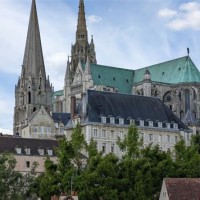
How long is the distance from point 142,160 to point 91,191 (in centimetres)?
957

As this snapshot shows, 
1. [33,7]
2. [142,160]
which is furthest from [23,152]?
[33,7]

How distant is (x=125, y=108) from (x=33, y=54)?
60.5 meters

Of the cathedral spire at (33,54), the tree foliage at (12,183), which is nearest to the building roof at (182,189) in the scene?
the tree foliage at (12,183)

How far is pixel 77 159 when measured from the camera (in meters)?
94.9

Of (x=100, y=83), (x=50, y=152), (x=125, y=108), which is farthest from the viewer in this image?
(x=100, y=83)

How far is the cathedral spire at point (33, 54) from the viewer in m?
187

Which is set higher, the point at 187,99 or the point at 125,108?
the point at 187,99

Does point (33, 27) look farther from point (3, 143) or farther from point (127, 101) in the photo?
point (3, 143)

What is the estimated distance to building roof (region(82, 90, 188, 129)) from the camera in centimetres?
12794

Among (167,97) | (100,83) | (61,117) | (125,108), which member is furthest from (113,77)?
(125,108)

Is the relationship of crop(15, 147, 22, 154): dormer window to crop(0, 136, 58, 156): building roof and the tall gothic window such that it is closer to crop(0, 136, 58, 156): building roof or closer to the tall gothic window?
crop(0, 136, 58, 156): building roof

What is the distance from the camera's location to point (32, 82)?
185250 mm

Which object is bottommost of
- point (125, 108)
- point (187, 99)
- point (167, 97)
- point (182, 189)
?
point (182, 189)

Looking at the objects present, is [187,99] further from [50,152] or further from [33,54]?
[50,152]
